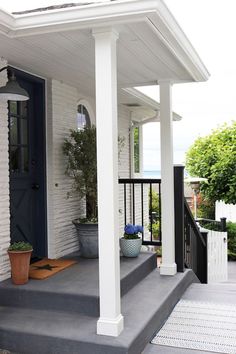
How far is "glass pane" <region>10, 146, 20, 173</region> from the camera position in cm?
412

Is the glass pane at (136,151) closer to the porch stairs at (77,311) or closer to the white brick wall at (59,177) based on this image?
the white brick wall at (59,177)

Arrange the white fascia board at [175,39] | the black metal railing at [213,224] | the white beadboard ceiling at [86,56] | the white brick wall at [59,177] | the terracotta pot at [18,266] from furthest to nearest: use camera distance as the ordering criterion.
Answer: the black metal railing at [213,224] → the white brick wall at [59,177] → the terracotta pot at [18,266] → the white beadboard ceiling at [86,56] → the white fascia board at [175,39]

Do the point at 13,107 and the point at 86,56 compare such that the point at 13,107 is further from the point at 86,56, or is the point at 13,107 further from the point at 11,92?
the point at 86,56

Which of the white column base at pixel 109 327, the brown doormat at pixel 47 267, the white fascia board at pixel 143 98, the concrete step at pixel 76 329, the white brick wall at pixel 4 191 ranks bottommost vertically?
the concrete step at pixel 76 329

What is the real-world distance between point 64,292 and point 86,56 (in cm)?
199

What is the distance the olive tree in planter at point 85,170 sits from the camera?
15.1ft

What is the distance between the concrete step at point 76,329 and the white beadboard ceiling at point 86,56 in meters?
2.10

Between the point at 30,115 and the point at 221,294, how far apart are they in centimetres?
280

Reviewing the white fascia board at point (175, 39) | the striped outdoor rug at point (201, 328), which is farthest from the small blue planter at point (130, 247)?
the white fascia board at point (175, 39)

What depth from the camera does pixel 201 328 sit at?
3344 mm

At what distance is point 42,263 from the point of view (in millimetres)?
4277

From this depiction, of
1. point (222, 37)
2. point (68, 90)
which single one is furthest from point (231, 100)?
point (68, 90)

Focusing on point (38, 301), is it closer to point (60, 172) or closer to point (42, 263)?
point (42, 263)

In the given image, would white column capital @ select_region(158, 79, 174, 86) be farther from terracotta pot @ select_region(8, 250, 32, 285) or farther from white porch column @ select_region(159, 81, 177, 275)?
terracotta pot @ select_region(8, 250, 32, 285)
